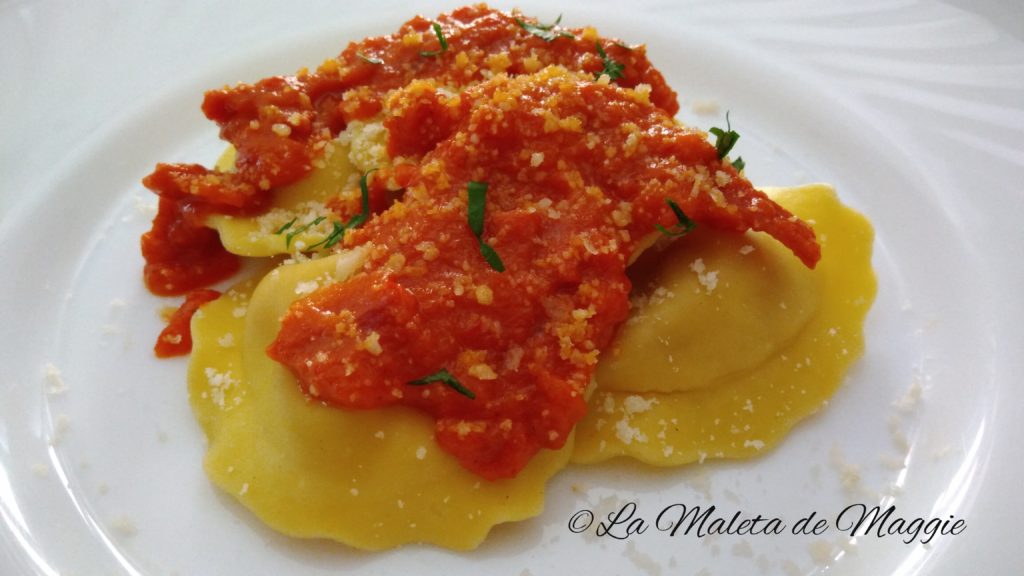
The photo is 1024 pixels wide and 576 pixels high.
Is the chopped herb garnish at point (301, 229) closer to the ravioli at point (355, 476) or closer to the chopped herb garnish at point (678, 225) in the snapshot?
the ravioli at point (355, 476)

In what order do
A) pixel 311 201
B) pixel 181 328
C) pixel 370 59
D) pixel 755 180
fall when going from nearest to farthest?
pixel 181 328
pixel 311 201
pixel 370 59
pixel 755 180

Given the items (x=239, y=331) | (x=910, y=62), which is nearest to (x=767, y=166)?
(x=910, y=62)

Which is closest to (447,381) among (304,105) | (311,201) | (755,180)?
(311,201)

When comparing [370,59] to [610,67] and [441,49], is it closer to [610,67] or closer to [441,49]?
[441,49]

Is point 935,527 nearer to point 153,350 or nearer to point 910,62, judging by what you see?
point 910,62

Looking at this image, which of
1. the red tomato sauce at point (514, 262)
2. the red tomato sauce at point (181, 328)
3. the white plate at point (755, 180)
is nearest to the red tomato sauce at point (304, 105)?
the red tomato sauce at point (181, 328)

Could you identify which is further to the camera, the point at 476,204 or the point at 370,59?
the point at 370,59

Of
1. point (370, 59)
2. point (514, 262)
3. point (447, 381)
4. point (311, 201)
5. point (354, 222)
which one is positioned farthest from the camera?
point (370, 59)
